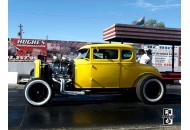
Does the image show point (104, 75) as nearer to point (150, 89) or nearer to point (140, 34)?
point (150, 89)

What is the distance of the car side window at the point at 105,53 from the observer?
865cm

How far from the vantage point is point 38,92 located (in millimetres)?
8086

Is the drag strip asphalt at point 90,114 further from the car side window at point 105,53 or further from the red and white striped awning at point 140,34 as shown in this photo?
the red and white striped awning at point 140,34

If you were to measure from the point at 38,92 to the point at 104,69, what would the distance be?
77.4 inches

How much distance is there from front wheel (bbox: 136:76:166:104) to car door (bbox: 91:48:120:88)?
70 centimetres

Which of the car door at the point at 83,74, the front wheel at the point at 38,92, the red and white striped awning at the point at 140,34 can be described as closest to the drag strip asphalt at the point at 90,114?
the front wheel at the point at 38,92

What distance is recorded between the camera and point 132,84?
8.79 m

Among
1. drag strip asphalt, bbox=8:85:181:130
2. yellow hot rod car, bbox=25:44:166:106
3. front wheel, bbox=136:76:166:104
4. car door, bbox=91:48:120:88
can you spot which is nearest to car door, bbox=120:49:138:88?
yellow hot rod car, bbox=25:44:166:106

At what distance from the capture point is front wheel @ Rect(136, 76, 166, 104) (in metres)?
8.60

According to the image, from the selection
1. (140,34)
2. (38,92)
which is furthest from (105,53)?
(140,34)

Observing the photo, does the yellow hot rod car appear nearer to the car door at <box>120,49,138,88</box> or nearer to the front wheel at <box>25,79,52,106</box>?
the car door at <box>120,49,138,88</box>

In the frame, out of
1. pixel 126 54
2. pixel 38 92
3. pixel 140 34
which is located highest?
pixel 140 34
